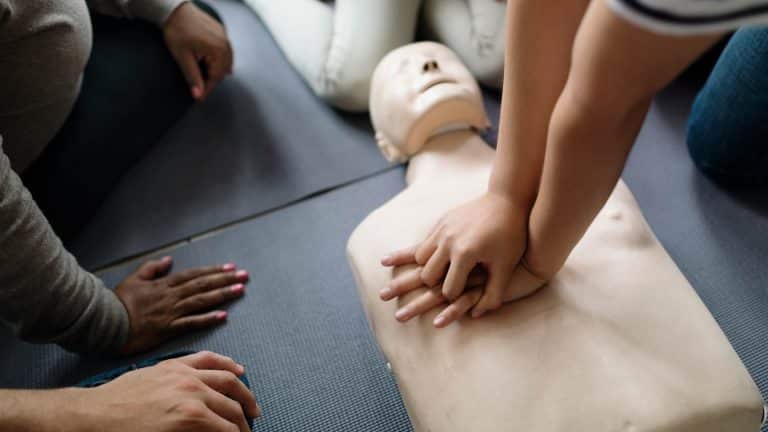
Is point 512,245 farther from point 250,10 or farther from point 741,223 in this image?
point 250,10

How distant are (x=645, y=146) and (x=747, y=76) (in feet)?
0.70

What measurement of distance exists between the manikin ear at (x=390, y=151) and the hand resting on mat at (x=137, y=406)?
46 cm

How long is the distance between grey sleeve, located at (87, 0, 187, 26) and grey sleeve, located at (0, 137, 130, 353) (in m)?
0.46

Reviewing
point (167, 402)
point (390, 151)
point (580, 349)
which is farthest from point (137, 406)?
point (390, 151)

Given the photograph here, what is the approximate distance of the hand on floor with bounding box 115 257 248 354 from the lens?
0.76 m

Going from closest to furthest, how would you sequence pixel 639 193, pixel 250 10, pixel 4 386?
pixel 4 386, pixel 639 193, pixel 250 10

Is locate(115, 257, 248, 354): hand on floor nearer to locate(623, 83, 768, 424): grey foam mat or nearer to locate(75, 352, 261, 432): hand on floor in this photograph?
locate(75, 352, 261, 432): hand on floor

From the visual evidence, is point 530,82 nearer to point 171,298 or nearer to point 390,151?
point 390,151

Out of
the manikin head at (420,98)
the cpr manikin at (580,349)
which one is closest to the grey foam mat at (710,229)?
the cpr manikin at (580,349)

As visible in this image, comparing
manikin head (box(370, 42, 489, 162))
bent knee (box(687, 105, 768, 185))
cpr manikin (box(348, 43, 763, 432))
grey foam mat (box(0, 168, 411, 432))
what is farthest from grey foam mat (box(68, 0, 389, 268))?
bent knee (box(687, 105, 768, 185))

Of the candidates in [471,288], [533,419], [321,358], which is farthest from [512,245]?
[321,358]

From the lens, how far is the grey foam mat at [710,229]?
73 centimetres

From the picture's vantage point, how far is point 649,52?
317 mm

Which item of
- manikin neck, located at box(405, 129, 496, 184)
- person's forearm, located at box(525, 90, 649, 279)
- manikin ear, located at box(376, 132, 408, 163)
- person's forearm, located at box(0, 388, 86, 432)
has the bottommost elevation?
manikin ear, located at box(376, 132, 408, 163)
